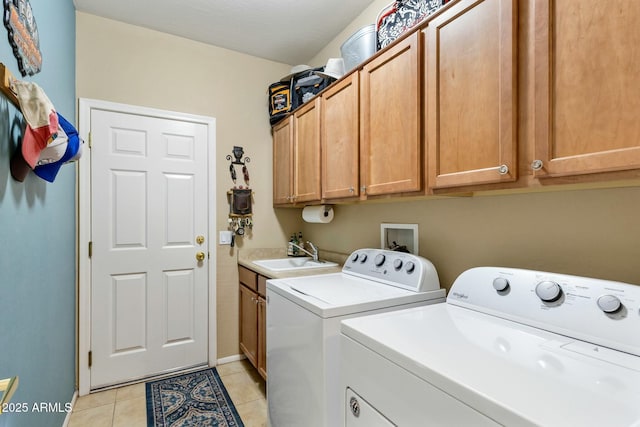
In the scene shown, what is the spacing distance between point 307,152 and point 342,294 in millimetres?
1183

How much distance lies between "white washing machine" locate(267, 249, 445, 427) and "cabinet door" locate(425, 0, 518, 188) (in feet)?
1.76

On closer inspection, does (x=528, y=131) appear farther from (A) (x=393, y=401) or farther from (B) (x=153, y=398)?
(B) (x=153, y=398)

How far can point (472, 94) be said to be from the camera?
1178 millimetres

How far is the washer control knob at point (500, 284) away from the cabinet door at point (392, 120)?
1.55 feet

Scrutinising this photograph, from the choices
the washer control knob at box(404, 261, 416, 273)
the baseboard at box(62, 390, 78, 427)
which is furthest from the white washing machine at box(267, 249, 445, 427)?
the baseboard at box(62, 390, 78, 427)

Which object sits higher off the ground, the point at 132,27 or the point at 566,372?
the point at 132,27

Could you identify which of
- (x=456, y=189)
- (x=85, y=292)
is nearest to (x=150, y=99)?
(x=85, y=292)

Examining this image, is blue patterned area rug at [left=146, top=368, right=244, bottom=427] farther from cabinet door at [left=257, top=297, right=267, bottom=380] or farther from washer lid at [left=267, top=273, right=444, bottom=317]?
washer lid at [left=267, top=273, right=444, bottom=317]

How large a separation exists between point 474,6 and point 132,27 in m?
2.45

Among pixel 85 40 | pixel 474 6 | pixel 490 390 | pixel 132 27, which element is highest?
pixel 132 27

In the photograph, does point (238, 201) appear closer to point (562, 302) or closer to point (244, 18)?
point (244, 18)

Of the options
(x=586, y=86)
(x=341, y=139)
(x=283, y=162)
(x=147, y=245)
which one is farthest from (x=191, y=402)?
(x=586, y=86)

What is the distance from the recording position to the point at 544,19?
3.16 ft

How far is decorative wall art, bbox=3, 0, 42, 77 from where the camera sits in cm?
105
